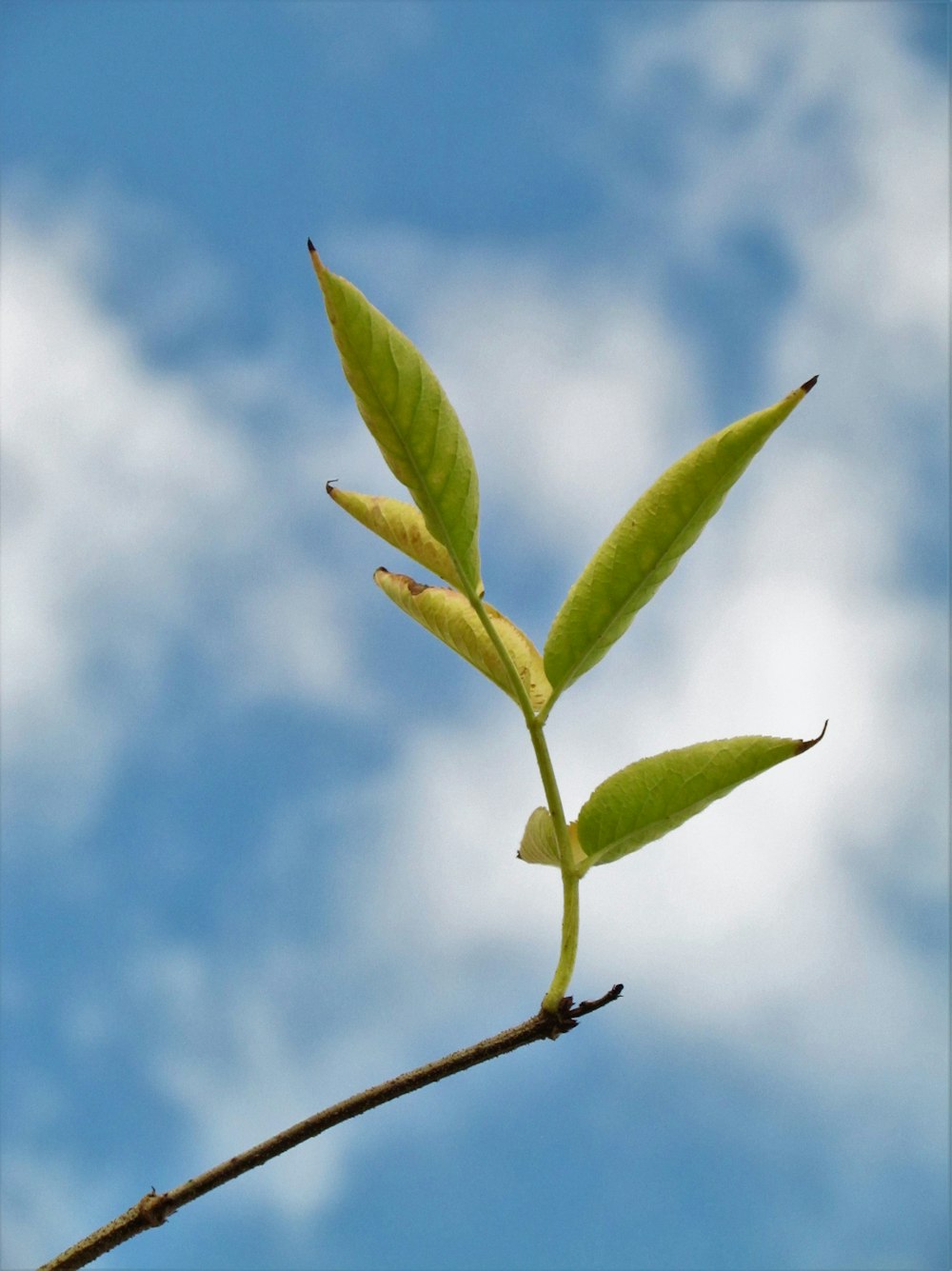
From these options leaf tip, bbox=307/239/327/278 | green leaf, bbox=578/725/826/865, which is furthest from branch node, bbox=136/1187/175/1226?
leaf tip, bbox=307/239/327/278

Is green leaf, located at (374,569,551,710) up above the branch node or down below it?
above

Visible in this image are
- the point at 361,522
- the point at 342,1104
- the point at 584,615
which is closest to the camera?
the point at 342,1104

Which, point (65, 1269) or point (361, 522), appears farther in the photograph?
point (361, 522)

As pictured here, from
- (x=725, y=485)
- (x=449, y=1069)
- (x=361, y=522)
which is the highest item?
(x=361, y=522)

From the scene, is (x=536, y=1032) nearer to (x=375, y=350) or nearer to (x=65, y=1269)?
(x=65, y=1269)

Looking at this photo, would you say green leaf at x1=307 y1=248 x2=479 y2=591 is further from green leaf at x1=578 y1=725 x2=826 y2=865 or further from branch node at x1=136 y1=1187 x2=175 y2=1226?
branch node at x1=136 y1=1187 x2=175 y2=1226

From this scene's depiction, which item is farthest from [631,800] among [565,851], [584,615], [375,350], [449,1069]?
[375,350]

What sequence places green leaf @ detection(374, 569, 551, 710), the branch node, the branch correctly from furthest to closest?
green leaf @ detection(374, 569, 551, 710) → the branch node → the branch
